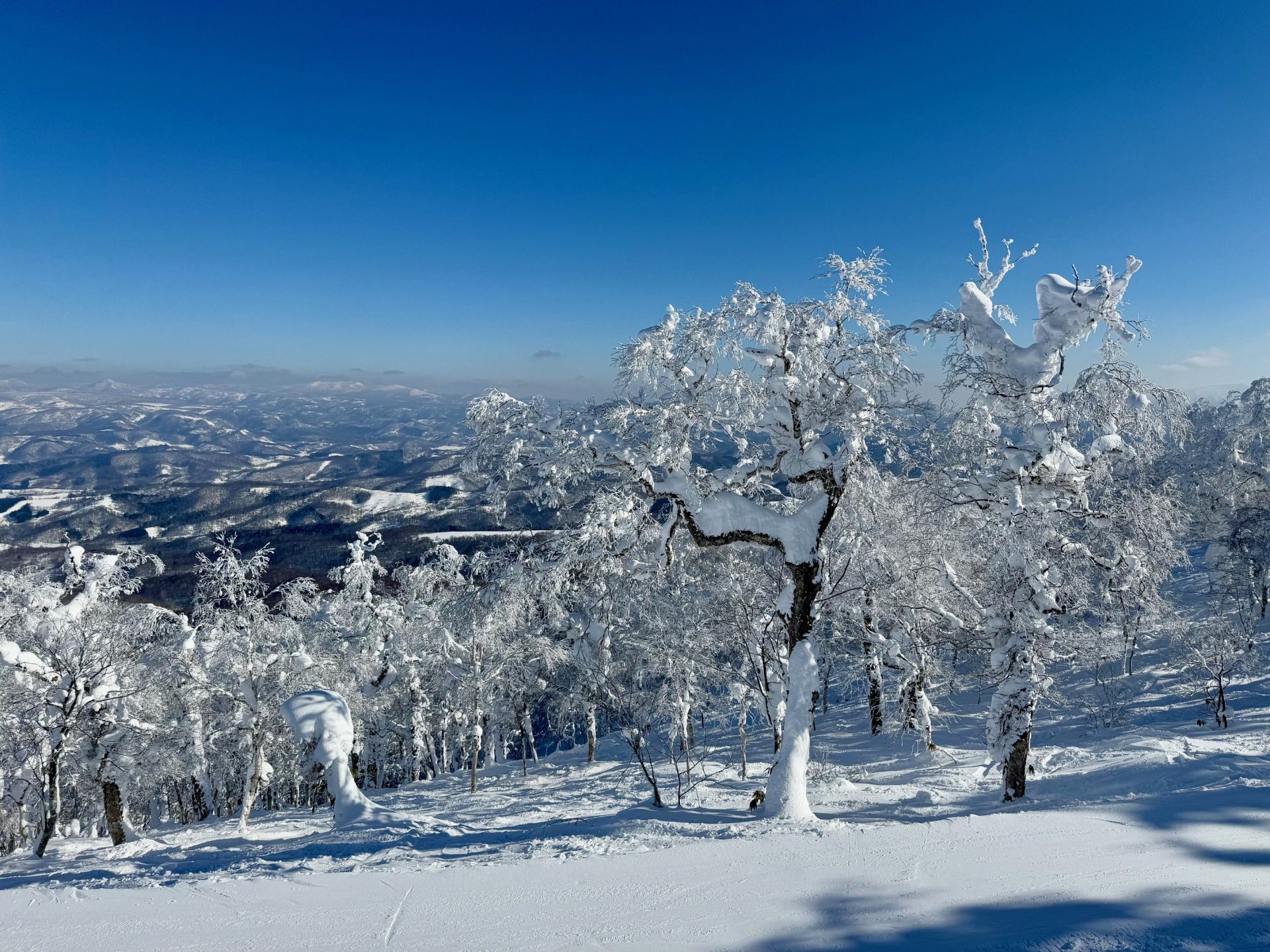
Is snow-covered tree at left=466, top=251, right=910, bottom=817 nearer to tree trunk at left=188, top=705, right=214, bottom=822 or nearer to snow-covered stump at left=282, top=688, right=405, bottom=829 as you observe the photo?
snow-covered stump at left=282, top=688, right=405, bottom=829

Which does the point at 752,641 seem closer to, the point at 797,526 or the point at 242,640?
the point at 797,526

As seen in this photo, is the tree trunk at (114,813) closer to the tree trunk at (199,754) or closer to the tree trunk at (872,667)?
the tree trunk at (199,754)

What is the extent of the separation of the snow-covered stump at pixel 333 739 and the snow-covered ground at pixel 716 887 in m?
2.38

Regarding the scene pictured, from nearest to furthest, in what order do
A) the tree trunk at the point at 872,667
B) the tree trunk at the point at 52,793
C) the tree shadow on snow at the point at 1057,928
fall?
the tree shadow on snow at the point at 1057,928, the tree trunk at the point at 52,793, the tree trunk at the point at 872,667

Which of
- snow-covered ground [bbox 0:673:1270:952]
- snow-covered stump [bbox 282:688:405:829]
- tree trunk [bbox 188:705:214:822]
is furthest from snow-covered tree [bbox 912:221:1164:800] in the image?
tree trunk [bbox 188:705:214:822]

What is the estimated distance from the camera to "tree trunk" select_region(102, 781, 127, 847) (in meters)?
18.3

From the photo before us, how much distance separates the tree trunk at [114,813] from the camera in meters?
18.3

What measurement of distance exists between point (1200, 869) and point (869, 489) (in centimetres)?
634

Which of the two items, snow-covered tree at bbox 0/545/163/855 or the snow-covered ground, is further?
snow-covered tree at bbox 0/545/163/855

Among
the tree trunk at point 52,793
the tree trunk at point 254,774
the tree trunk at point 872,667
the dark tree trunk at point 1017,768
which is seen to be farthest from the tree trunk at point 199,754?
the dark tree trunk at point 1017,768

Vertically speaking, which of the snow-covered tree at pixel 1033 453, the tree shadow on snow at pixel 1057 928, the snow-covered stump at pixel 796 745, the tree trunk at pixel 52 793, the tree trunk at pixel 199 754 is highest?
the snow-covered tree at pixel 1033 453

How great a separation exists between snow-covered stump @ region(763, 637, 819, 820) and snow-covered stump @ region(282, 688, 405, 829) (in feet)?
21.9

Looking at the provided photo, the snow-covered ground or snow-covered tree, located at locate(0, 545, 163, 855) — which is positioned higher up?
the snow-covered ground

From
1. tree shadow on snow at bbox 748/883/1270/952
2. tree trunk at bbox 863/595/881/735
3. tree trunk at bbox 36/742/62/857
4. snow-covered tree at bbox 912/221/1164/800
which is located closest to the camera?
tree shadow on snow at bbox 748/883/1270/952
